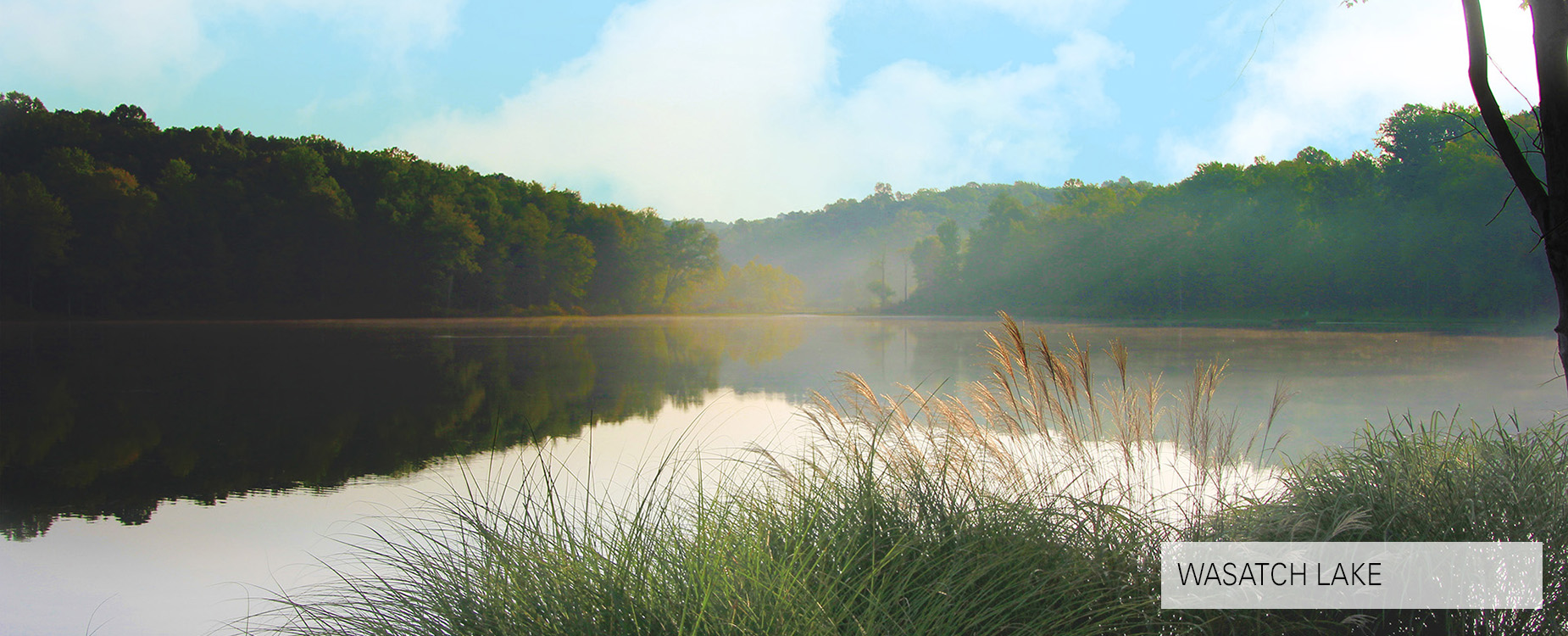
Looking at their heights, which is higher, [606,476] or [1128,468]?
[1128,468]

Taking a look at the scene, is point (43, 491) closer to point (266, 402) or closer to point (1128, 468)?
point (266, 402)

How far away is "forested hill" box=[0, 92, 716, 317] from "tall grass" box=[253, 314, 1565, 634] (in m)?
49.9

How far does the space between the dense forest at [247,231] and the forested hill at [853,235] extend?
51.4m

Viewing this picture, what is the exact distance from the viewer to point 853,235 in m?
125

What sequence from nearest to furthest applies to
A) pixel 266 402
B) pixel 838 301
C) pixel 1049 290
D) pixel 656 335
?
pixel 266 402
pixel 656 335
pixel 1049 290
pixel 838 301

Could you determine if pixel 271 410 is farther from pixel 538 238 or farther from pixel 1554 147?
pixel 538 238

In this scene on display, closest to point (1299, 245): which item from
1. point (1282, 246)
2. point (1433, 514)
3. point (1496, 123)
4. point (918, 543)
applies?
point (1282, 246)

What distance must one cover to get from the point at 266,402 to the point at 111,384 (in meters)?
3.50

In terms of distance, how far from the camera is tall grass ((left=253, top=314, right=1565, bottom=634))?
2.01 m

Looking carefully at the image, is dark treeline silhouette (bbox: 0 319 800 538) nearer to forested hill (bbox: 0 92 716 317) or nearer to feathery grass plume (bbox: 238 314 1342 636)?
feathery grass plume (bbox: 238 314 1342 636)

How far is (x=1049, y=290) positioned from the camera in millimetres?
63594

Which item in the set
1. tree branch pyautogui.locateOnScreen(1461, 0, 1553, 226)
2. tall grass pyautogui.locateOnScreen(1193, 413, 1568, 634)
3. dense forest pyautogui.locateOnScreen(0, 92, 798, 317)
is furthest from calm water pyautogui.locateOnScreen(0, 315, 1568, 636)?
dense forest pyautogui.locateOnScreen(0, 92, 798, 317)

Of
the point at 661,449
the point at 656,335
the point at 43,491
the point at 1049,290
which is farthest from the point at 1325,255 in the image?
the point at 43,491

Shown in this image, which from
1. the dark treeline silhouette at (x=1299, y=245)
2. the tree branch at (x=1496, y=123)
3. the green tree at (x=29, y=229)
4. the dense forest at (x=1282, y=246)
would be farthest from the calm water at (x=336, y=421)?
the green tree at (x=29, y=229)
